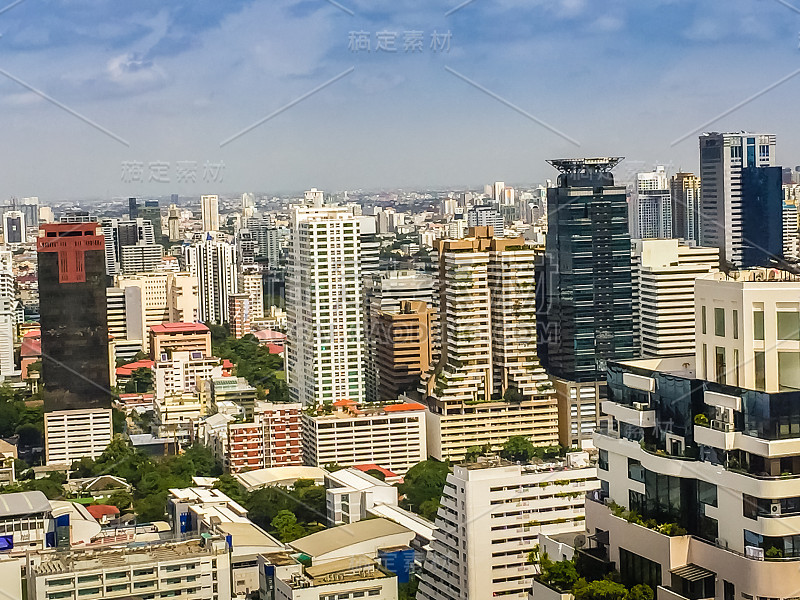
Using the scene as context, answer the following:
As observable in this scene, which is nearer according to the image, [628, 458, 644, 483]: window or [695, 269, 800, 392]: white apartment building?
[695, 269, 800, 392]: white apartment building

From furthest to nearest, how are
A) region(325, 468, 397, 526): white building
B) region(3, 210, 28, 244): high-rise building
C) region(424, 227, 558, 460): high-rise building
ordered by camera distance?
region(3, 210, 28, 244): high-rise building
region(424, 227, 558, 460): high-rise building
region(325, 468, 397, 526): white building

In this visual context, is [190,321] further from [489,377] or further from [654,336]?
[654,336]

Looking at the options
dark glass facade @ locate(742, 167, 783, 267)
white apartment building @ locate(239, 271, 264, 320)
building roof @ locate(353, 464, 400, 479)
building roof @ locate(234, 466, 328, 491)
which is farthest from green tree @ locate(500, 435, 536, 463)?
white apartment building @ locate(239, 271, 264, 320)

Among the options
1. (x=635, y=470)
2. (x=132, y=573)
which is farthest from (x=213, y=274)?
(x=635, y=470)

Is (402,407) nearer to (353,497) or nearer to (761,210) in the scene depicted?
(353,497)

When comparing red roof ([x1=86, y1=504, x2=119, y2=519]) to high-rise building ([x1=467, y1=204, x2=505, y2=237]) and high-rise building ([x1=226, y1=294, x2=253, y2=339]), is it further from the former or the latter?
high-rise building ([x1=226, y1=294, x2=253, y2=339])

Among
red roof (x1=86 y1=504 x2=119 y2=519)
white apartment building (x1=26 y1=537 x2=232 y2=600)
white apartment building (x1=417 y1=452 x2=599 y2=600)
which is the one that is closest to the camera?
white apartment building (x1=26 y1=537 x2=232 y2=600)

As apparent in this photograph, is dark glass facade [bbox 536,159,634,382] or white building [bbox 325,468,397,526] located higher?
dark glass facade [bbox 536,159,634,382]

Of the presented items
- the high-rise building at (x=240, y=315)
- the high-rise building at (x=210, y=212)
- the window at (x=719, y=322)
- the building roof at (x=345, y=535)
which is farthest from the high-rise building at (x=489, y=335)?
the window at (x=719, y=322)
